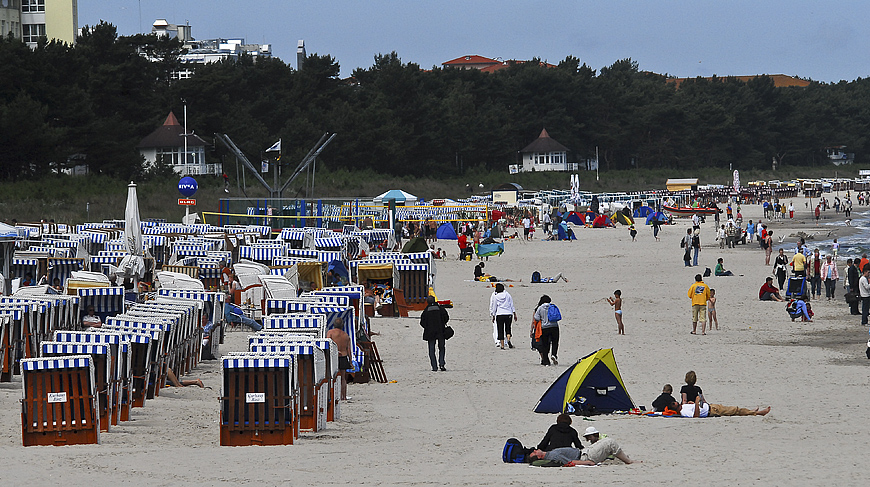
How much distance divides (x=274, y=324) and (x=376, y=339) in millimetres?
5701

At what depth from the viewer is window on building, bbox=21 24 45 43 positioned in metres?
71.9

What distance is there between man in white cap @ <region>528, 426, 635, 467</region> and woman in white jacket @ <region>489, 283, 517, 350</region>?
286 inches

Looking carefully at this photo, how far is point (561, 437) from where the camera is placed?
28.9 ft

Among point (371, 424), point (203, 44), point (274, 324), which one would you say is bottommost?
point (371, 424)

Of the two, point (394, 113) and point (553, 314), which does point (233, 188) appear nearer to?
point (394, 113)

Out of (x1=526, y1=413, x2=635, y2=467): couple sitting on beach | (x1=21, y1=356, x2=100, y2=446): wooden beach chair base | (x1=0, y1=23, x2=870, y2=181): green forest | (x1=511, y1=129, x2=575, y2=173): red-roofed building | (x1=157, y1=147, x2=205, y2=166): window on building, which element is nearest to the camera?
(x1=526, y1=413, x2=635, y2=467): couple sitting on beach

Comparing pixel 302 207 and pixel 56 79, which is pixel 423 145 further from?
pixel 302 207

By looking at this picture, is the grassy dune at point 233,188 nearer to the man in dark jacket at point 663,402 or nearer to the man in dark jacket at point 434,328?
the man in dark jacket at point 434,328

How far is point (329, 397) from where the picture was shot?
33.6 feet

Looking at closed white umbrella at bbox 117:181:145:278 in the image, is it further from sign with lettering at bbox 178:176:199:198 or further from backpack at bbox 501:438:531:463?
backpack at bbox 501:438:531:463

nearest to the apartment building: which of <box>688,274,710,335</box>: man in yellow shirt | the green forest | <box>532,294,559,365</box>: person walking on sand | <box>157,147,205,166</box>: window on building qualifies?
the green forest

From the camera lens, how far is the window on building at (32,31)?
7194cm

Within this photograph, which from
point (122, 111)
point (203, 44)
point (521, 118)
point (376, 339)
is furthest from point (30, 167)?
point (203, 44)

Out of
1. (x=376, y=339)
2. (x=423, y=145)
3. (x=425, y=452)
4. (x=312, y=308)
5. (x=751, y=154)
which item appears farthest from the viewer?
(x=751, y=154)
